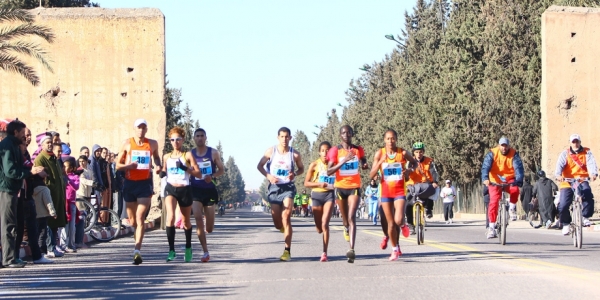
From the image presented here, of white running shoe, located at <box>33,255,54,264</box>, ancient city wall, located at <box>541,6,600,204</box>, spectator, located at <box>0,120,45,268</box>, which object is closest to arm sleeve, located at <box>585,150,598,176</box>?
white running shoe, located at <box>33,255,54,264</box>

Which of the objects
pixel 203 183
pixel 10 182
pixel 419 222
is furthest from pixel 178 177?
pixel 419 222

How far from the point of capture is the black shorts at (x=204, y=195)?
14727 mm

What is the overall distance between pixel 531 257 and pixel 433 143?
133 feet

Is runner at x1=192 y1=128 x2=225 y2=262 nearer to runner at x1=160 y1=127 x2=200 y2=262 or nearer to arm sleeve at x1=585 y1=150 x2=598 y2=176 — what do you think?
runner at x1=160 y1=127 x2=200 y2=262

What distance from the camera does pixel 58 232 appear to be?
17.7m

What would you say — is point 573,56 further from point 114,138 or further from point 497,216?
point 497,216

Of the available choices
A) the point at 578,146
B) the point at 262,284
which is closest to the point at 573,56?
the point at 578,146

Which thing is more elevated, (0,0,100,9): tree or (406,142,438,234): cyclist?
(0,0,100,9): tree

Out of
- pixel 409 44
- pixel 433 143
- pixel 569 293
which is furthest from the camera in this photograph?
pixel 409 44

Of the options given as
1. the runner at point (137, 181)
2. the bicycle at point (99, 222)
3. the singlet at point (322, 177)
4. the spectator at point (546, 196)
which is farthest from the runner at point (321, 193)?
the spectator at point (546, 196)

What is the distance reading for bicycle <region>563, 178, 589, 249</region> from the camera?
17.4 m

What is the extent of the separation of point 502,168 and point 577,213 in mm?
1481

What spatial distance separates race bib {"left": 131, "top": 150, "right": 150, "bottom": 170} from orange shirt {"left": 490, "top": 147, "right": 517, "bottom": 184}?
254 inches

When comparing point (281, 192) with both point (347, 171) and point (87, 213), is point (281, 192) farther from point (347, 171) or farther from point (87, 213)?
point (87, 213)
